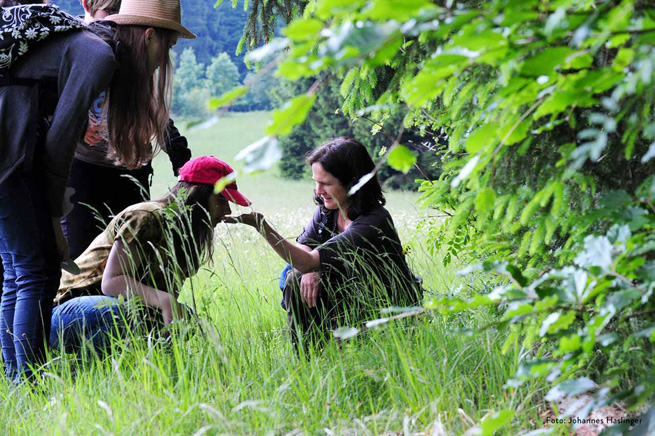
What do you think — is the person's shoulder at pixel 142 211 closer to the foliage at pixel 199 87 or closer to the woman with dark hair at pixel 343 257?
the woman with dark hair at pixel 343 257

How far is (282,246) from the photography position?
284 cm

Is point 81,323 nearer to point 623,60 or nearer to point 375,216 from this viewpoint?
point 375,216

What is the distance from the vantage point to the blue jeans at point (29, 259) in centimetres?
253

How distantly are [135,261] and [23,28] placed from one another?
973 millimetres

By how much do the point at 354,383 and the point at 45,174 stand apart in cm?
140

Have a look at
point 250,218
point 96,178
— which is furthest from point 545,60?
point 96,178

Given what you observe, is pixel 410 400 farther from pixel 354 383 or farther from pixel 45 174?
pixel 45 174

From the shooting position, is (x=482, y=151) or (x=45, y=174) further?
(x=45, y=174)

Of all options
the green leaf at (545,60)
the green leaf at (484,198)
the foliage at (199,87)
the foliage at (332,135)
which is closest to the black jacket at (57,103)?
the green leaf at (484,198)

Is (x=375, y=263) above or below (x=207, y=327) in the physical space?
below

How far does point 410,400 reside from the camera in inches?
81.0

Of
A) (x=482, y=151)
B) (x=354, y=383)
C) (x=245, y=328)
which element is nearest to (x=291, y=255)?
(x=245, y=328)

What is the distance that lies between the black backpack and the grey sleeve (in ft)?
0.29

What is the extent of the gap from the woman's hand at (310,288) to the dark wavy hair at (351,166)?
1.27 feet
